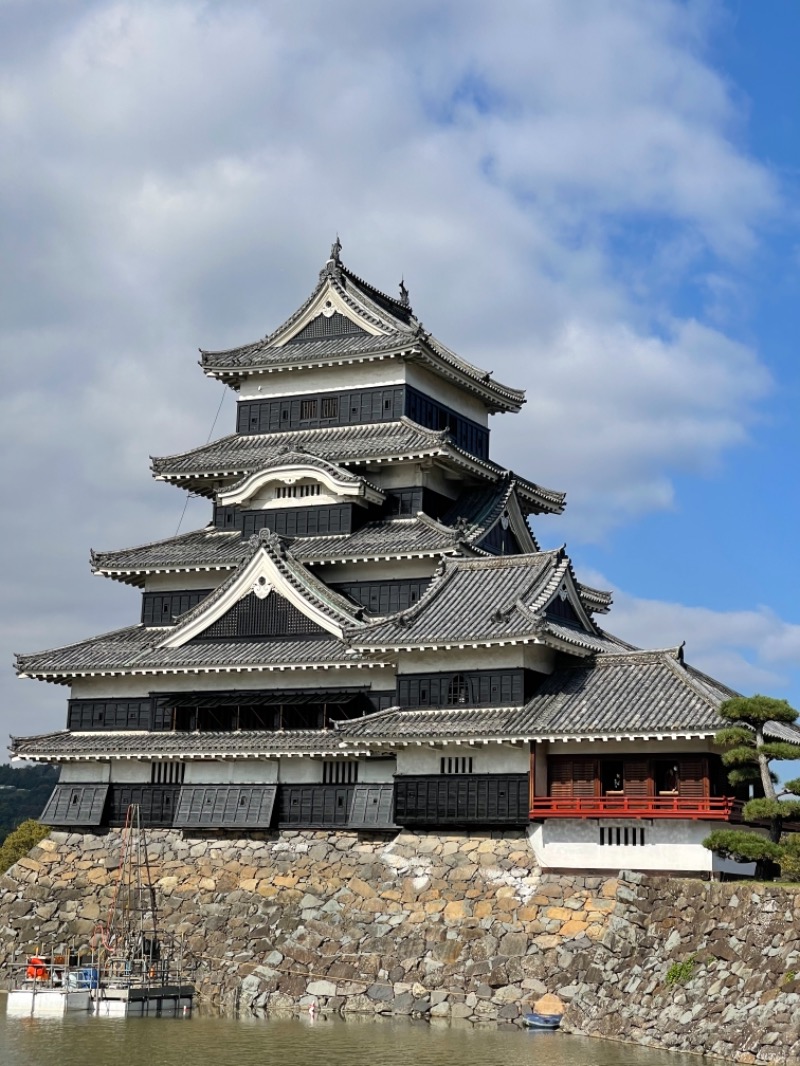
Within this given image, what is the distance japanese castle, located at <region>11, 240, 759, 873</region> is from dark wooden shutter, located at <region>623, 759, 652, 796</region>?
6cm

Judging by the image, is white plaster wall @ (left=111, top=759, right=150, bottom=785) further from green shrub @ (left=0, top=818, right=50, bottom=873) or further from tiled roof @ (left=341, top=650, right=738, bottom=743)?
green shrub @ (left=0, top=818, right=50, bottom=873)

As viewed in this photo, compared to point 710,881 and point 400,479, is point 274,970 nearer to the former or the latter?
point 710,881

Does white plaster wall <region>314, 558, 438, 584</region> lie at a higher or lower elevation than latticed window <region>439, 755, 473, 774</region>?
higher

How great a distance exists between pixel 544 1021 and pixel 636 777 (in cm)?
685

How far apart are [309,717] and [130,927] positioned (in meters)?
8.08

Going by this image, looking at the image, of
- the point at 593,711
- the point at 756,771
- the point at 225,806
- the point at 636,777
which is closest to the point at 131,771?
the point at 225,806

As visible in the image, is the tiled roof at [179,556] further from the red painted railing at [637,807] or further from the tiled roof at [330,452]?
the red painted railing at [637,807]

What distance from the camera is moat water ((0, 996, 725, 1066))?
2875cm

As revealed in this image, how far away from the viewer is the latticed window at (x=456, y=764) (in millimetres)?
39531

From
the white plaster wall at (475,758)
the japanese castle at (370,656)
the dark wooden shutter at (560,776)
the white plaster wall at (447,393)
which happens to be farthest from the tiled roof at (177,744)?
the white plaster wall at (447,393)

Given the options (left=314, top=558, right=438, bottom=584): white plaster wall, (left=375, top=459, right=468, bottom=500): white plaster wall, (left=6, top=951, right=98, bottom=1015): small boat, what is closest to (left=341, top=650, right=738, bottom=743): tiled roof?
(left=314, top=558, right=438, bottom=584): white plaster wall

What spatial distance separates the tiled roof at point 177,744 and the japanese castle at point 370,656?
0.32 feet

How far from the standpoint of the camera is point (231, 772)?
145 ft

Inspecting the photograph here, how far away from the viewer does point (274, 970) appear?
3850 centimetres
